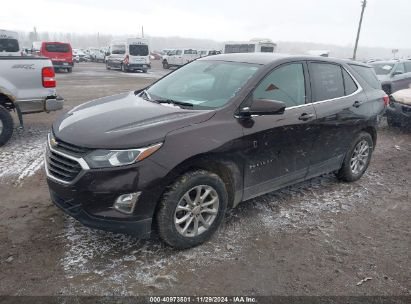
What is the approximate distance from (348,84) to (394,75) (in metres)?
7.86

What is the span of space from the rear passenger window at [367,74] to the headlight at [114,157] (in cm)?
356

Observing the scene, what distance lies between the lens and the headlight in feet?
9.37

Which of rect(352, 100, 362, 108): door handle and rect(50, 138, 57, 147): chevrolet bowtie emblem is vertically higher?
rect(352, 100, 362, 108): door handle

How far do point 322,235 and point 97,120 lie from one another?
102 inches

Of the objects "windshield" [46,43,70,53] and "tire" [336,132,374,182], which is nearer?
"tire" [336,132,374,182]

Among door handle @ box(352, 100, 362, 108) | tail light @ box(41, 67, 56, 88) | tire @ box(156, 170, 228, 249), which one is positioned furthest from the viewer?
tail light @ box(41, 67, 56, 88)

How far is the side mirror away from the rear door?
3.21 feet

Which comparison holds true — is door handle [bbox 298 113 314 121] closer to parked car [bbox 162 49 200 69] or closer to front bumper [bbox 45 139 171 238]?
front bumper [bbox 45 139 171 238]

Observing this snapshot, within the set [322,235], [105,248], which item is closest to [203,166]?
[105,248]

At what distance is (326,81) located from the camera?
14.6 ft

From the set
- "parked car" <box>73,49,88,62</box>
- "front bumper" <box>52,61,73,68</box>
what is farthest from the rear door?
"parked car" <box>73,49,88,62</box>

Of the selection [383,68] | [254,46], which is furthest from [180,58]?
[383,68]

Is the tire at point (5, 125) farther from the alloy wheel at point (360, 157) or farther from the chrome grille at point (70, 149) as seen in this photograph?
the alloy wheel at point (360, 157)

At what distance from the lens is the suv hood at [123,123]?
2943mm
